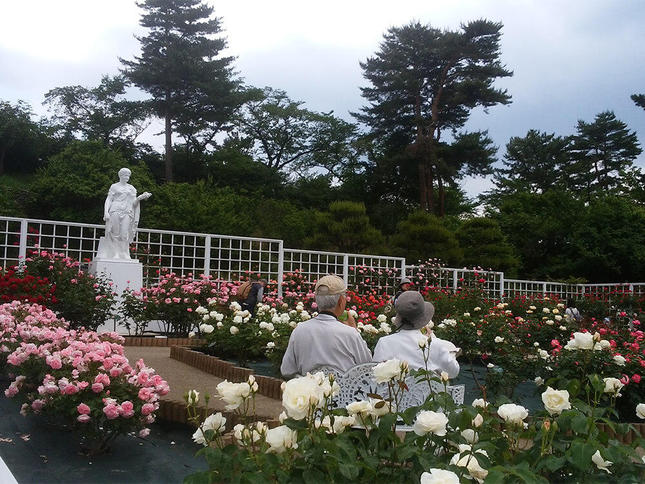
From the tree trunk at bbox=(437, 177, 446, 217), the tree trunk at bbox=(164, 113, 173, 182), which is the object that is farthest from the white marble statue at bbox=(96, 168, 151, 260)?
the tree trunk at bbox=(437, 177, 446, 217)

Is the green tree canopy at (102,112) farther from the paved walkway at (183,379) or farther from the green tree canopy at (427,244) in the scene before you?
the paved walkway at (183,379)

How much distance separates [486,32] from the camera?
2581cm

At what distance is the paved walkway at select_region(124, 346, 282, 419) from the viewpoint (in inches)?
185

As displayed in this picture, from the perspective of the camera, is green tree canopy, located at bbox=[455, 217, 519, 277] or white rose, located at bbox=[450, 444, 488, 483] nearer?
white rose, located at bbox=[450, 444, 488, 483]

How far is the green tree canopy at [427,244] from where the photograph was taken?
2030cm

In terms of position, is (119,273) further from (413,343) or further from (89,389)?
(413,343)

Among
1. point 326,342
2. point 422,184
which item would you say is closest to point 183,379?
point 326,342

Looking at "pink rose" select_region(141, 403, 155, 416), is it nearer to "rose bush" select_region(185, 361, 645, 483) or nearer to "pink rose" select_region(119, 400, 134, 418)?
"pink rose" select_region(119, 400, 134, 418)

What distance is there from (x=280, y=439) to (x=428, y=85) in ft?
87.4

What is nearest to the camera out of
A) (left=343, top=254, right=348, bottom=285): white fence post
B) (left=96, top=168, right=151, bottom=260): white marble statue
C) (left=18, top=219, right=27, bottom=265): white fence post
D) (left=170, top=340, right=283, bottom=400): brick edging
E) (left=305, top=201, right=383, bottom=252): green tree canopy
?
(left=170, top=340, right=283, bottom=400): brick edging

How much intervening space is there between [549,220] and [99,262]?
19125 millimetres

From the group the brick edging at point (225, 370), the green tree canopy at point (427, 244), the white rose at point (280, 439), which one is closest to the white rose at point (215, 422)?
the white rose at point (280, 439)

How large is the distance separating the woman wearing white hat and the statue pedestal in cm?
807

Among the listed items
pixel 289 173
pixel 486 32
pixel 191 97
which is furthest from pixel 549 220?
pixel 191 97
